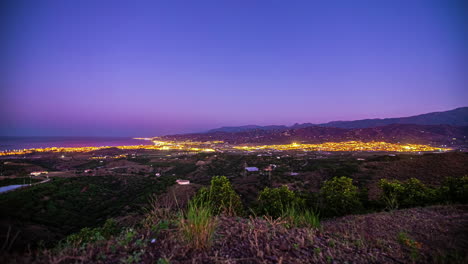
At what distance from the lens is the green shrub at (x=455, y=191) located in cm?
1092

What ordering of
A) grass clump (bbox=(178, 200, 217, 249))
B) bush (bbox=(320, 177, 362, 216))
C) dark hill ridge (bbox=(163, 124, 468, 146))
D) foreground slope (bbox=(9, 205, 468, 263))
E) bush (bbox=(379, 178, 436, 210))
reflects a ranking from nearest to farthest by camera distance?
foreground slope (bbox=(9, 205, 468, 263)) < grass clump (bbox=(178, 200, 217, 249)) < bush (bbox=(379, 178, 436, 210)) < bush (bbox=(320, 177, 362, 216)) < dark hill ridge (bbox=(163, 124, 468, 146))

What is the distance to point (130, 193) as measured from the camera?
38.5 m

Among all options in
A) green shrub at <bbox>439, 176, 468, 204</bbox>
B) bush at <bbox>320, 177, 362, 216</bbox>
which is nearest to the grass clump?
bush at <bbox>320, 177, 362, 216</bbox>

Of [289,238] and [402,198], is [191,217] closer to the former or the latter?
[289,238]

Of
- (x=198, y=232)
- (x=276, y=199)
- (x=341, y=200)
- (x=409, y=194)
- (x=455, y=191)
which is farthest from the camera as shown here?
(x=276, y=199)

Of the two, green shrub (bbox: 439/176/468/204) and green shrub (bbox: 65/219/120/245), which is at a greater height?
green shrub (bbox: 65/219/120/245)

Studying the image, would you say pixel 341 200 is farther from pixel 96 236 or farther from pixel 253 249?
pixel 96 236

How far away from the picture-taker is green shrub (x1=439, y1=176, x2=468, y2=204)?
1092 cm

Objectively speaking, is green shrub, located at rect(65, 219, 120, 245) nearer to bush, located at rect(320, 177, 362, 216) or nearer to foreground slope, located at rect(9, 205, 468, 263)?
foreground slope, located at rect(9, 205, 468, 263)

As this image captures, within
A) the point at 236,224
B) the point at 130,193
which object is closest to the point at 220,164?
the point at 130,193

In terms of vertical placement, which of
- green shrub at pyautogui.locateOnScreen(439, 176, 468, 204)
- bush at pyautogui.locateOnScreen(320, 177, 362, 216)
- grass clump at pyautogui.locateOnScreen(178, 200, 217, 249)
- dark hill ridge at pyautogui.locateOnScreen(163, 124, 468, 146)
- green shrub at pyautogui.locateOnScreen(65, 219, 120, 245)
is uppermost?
grass clump at pyautogui.locateOnScreen(178, 200, 217, 249)

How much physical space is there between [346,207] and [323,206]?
5.00ft

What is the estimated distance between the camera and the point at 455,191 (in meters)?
11.6

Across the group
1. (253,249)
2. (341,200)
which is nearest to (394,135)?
(341,200)
